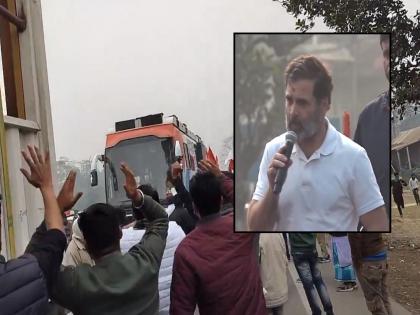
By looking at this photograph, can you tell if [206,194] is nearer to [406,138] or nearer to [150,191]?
[150,191]

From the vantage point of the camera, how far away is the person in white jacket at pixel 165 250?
79.7 inches

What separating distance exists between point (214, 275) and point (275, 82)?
73cm

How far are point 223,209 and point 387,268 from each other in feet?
2.66

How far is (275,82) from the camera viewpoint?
1.91 metres

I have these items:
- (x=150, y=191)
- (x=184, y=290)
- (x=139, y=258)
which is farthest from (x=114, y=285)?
(x=150, y=191)

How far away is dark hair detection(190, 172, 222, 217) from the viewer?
1901mm

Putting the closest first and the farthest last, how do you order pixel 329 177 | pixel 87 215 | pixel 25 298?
pixel 25 298
pixel 87 215
pixel 329 177

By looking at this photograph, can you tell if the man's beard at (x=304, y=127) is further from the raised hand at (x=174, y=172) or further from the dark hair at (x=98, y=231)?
the dark hair at (x=98, y=231)

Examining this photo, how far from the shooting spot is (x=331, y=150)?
1904mm

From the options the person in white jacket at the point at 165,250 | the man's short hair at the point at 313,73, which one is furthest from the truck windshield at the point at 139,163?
the man's short hair at the point at 313,73

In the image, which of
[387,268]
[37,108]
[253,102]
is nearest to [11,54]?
[37,108]

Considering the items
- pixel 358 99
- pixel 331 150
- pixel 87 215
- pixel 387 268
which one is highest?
pixel 358 99

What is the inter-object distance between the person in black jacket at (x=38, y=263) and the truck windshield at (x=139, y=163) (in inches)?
29.1

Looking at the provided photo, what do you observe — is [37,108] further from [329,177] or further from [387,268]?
[387,268]
